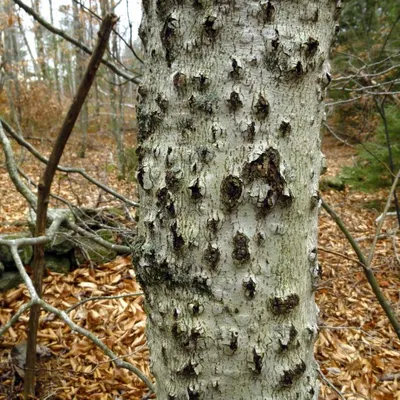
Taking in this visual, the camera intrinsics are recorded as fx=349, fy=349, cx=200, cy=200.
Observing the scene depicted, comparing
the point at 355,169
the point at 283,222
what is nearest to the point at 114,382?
the point at 283,222

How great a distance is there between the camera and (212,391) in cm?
71

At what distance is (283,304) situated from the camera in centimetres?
69

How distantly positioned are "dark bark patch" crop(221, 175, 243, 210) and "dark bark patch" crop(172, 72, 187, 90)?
20cm

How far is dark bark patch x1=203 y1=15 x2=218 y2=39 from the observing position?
640 mm

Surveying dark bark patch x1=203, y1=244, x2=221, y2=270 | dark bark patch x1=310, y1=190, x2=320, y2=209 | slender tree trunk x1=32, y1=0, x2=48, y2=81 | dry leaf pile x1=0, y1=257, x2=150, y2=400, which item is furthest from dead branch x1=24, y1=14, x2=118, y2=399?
slender tree trunk x1=32, y1=0, x2=48, y2=81

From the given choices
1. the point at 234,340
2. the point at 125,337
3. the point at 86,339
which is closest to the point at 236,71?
the point at 234,340

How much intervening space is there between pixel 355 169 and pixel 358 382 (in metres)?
4.30

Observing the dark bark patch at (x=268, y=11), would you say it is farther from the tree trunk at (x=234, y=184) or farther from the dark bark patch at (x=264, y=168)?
the dark bark patch at (x=264, y=168)

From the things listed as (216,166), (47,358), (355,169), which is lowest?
(47,358)

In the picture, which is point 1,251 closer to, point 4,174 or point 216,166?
point 216,166

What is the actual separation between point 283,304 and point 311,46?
1.65 ft

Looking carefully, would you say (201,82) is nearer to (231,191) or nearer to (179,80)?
(179,80)

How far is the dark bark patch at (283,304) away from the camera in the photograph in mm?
689

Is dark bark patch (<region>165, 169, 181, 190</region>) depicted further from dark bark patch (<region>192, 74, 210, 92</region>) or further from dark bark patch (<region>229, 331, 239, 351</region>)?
dark bark patch (<region>229, 331, 239, 351</region>)
